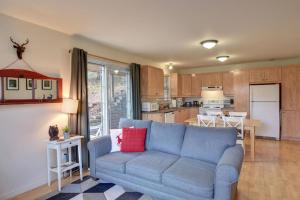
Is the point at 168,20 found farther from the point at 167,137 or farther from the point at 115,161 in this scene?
the point at 115,161

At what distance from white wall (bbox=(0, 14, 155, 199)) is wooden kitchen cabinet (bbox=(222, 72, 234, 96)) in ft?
17.2

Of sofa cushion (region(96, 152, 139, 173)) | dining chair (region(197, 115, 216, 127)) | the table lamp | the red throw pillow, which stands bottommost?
sofa cushion (region(96, 152, 139, 173))

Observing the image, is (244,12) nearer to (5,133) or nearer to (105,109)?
(105,109)

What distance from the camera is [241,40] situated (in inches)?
152

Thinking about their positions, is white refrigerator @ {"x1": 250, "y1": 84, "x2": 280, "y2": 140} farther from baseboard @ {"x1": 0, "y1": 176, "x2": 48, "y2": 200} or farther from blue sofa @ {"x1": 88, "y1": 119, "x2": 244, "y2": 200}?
baseboard @ {"x1": 0, "y1": 176, "x2": 48, "y2": 200}

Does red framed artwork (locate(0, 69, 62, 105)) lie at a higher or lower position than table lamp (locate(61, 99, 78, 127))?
higher

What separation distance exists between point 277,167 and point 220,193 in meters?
2.36

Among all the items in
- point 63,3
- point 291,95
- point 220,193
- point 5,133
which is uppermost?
point 63,3

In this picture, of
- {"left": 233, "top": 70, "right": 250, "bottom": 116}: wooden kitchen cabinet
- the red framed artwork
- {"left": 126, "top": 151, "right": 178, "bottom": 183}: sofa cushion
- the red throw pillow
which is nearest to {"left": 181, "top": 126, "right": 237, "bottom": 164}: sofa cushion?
{"left": 126, "top": 151, "right": 178, "bottom": 183}: sofa cushion

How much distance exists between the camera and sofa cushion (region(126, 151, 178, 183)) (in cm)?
237

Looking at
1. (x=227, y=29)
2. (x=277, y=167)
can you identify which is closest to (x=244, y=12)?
(x=227, y=29)

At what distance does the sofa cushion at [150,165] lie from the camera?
2.37 meters

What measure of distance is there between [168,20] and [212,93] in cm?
466

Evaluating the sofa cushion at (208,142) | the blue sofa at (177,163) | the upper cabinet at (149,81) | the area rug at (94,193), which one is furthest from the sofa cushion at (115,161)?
the upper cabinet at (149,81)
